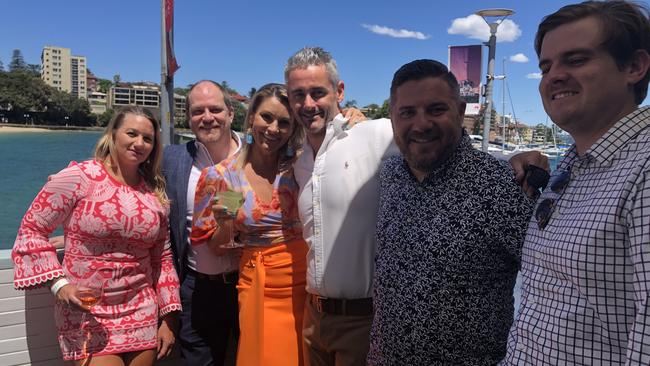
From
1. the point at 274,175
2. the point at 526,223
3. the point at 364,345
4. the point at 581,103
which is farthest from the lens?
the point at 274,175

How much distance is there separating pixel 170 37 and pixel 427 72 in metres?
4.60

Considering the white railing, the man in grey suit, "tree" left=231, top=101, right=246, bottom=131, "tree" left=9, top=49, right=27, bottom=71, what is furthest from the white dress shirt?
"tree" left=9, top=49, right=27, bottom=71

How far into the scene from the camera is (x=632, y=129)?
114cm

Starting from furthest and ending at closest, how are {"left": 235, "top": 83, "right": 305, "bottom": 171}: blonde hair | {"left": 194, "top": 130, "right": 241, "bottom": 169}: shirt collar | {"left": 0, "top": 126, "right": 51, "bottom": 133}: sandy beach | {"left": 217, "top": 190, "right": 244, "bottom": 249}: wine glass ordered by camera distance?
{"left": 0, "top": 126, "right": 51, "bottom": 133}: sandy beach
{"left": 194, "top": 130, "right": 241, "bottom": 169}: shirt collar
{"left": 235, "top": 83, "right": 305, "bottom": 171}: blonde hair
{"left": 217, "top": 190, "right": 244, "bottom": 249}: wine glass

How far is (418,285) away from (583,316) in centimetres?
59

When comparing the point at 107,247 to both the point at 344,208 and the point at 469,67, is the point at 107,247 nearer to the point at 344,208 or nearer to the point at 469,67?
the point at 344,208

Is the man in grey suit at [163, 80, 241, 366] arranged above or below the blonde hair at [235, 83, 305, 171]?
below

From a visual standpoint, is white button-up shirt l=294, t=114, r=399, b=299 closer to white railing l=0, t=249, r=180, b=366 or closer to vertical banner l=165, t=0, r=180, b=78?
white railing l=0, t=249, r=180, b=366

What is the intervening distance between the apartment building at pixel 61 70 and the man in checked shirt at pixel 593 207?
148962 mm

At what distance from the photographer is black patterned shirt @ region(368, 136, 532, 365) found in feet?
5.06

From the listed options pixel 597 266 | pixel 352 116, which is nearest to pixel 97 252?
pixel 352 116

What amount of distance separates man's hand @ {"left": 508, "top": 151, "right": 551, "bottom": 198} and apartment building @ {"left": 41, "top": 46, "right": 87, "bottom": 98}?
148654 millimetres

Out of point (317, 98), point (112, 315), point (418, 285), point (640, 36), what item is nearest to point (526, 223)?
point (418, 285)

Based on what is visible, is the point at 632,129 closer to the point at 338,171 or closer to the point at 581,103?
the point at 581,103
